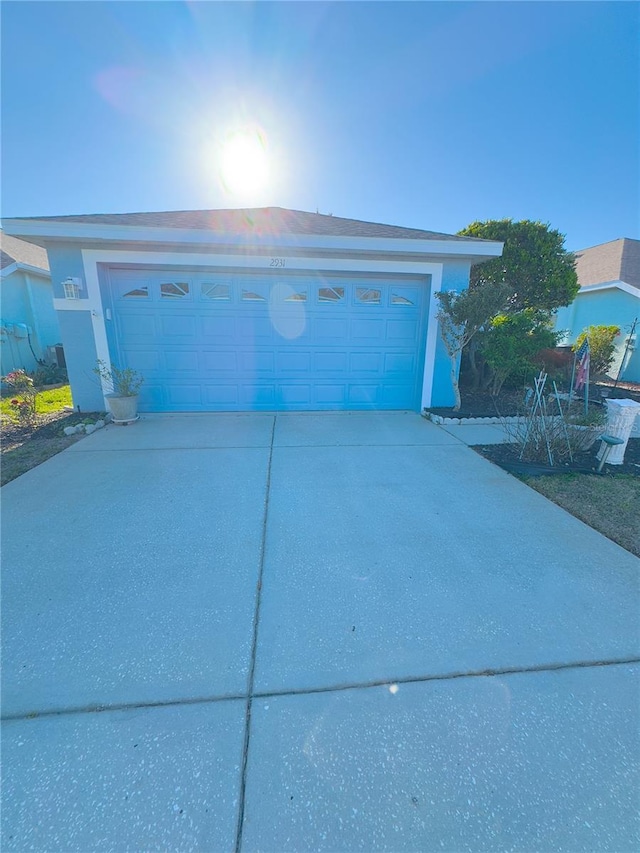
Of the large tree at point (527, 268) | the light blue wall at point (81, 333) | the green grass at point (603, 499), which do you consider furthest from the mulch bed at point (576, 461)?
the large tree at point (527, 268)

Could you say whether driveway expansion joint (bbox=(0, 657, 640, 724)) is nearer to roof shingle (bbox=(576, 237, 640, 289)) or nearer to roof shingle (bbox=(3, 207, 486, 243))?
roof shingle (bbox=(3, 207, 486, 243))

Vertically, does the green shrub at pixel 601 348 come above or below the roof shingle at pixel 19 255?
below

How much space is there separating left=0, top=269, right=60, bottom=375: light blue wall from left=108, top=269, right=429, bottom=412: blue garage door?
5.23 metres

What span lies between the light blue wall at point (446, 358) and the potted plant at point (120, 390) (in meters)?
5.55

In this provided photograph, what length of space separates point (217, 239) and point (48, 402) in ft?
16.4

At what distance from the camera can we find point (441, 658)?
179cm

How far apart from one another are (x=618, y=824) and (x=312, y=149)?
8.64 m

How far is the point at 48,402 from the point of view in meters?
7.22

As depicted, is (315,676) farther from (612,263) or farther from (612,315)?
(612,263)

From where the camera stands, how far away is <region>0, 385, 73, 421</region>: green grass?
20.5 feet

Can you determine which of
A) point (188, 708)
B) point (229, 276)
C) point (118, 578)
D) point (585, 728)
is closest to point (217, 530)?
point (118, 578)

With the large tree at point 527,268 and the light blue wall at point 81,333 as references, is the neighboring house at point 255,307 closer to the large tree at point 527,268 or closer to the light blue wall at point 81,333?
the light blue wall at point 81,333

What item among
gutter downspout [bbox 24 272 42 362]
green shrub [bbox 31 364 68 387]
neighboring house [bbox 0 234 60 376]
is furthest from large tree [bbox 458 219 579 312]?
gutter downspout [bbox 24 272 42 362]

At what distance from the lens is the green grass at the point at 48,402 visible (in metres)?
6.24
